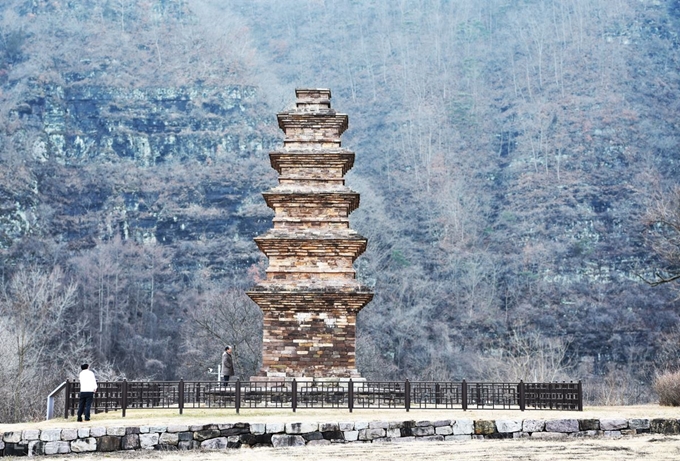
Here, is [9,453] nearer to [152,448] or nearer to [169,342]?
[152,448]

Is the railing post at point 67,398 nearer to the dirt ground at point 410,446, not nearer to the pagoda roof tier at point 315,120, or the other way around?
the dirt ground at point 410,446

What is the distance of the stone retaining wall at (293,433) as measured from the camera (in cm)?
1652

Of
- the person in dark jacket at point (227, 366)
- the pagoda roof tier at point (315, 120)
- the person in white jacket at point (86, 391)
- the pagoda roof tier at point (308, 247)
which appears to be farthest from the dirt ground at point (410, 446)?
the pagoda roof tier at point (315, 120)

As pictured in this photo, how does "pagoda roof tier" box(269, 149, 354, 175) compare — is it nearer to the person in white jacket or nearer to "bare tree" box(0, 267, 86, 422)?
the person in white jacket

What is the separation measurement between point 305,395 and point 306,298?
10.1 ft

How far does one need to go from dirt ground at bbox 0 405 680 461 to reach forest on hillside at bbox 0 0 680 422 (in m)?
24.8

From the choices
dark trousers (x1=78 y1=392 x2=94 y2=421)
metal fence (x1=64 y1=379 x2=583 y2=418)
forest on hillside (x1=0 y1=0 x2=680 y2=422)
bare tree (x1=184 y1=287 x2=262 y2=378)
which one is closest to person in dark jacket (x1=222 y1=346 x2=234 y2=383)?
metal fence (x1=64 y1=379 x2=583 y2=418)

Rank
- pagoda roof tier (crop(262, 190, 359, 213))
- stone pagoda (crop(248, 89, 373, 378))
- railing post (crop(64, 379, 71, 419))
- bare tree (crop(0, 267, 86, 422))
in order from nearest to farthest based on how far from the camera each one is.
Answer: railing post (crop(64, 379, 71, 419)) < stone pagoda (crop(248, 89, 373, 378)) < pagoda roof tier (crop(262, 190, 359, 213)) < bare tree (crop(0, 267, 86, 422))

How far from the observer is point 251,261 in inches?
2805

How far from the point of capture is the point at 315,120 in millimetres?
25531

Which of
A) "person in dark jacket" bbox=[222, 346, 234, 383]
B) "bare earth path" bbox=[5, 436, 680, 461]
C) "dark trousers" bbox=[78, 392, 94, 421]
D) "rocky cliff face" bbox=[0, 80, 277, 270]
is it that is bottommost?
"bare earth path" bbox=[5, 436, 680, 461]

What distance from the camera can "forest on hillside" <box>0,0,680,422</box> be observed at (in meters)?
60.8

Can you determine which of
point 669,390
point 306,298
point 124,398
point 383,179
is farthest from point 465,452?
point 383,179

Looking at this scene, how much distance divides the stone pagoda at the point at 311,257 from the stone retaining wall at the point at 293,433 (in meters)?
5.31
